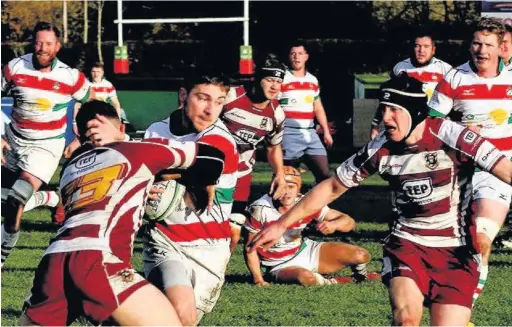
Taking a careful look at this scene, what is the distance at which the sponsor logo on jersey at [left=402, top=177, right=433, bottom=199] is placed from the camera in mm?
6965

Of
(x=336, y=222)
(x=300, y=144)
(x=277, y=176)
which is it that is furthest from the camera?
(x=300, y=144)

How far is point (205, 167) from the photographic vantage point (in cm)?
640

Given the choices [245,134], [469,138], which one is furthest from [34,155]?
[469,138]

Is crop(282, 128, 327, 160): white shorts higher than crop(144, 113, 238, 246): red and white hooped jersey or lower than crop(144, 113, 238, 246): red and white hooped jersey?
lower

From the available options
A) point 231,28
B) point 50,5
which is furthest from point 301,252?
point 50,5

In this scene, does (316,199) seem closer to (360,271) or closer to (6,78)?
(360,271)

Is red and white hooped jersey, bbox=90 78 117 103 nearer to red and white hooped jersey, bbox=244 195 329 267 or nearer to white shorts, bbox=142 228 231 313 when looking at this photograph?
red and white hooped jersey, bbox=244 195 329 267

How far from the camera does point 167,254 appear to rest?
7051 millimetres

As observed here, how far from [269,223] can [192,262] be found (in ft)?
12.2

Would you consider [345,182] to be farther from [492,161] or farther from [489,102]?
[489,102]

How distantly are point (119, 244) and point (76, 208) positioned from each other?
28cm

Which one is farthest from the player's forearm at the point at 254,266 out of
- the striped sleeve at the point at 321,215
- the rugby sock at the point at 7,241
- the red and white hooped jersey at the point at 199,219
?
the red and white hooped jersey at the point at 199,219

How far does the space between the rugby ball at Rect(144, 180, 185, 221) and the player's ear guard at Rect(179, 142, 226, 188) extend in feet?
1.26

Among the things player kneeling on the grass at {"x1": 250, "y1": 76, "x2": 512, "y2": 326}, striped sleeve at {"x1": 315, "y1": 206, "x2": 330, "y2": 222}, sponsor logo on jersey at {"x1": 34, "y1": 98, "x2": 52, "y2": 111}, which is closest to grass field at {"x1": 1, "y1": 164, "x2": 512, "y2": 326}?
striped sleeve at {"x1": 315, "y1": 206, "x2": 330, "y2": 222}
